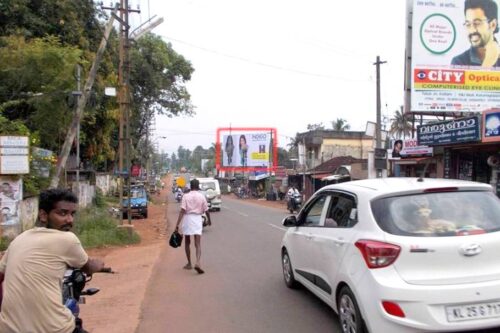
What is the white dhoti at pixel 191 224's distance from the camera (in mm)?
9258

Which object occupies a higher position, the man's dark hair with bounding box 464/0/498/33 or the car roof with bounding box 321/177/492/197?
the man's dark hair with bounding box 464/0/498/33

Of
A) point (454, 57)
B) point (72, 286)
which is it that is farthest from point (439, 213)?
point (454, 57)

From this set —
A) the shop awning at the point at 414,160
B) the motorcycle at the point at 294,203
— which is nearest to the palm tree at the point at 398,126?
the motorcycle at the point at 294,203

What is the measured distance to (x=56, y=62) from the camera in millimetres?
18016

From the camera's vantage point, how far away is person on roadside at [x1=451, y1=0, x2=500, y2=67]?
20.6 metres

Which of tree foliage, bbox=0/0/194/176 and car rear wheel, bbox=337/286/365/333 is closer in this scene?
car rear wheel, bbox=337/286/365/333

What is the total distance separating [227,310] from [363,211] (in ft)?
8.61

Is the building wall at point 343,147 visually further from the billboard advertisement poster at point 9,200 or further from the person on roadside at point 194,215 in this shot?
the person on roadside at point 194,215

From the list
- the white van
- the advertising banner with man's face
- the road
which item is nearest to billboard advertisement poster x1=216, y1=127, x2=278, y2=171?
the advertising banner with man's face

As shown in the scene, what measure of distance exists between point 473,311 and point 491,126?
12523mm

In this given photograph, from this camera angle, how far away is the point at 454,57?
20547 millimetres

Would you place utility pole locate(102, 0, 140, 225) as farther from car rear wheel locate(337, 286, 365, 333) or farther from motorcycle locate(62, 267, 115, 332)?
motorcycle locate(62, 267, 115, 332)

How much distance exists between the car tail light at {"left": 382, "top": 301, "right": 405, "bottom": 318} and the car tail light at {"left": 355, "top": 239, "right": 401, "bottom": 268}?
324 millimetres

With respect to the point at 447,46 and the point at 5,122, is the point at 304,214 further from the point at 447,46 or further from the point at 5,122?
the point at 447,46
